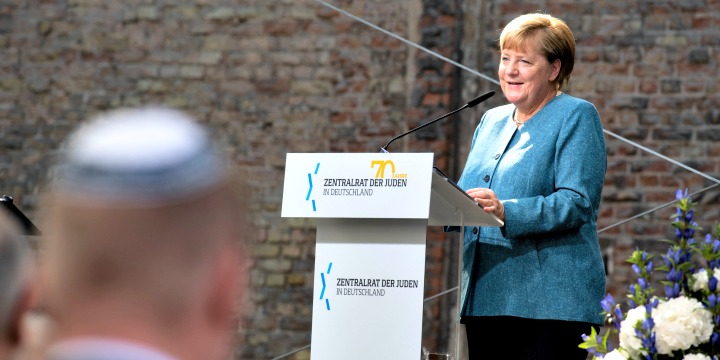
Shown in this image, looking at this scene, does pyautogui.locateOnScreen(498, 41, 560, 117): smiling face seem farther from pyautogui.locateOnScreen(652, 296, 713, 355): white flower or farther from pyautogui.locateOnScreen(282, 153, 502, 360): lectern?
pyautogui.locateOnScreen(652, 296, 713, 355): white flower

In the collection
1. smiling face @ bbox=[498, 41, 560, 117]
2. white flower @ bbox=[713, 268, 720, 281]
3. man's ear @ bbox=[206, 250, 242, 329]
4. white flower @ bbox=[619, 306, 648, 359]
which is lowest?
man's ear @ bbox=[206, 250, 242, 329]

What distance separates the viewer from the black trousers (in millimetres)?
2309

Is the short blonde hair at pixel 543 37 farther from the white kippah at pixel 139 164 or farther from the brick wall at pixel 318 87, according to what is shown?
the brick wall at pixel 318 87

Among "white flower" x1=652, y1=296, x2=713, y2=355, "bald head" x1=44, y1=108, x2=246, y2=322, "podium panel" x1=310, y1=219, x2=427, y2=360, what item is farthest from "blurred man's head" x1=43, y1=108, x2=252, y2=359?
"podium panel" x1=310, y1=219, x2=427, y2=360

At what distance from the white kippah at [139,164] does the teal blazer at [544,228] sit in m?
1.83

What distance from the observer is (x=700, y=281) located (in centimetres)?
183

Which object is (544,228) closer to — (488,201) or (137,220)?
(488,201)

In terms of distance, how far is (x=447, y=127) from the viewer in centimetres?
483

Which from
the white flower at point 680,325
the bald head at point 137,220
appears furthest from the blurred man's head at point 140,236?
the white flower at point 680,325

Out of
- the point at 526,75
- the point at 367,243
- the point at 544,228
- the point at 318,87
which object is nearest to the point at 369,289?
the point at 367,243

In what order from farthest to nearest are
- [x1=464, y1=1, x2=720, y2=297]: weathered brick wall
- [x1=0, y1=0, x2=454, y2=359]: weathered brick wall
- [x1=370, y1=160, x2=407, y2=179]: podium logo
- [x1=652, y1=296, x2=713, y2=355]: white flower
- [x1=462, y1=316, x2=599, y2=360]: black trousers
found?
[x1=0, y1=0, x2=454, y2=359]: weathered brick wall → [x1=464, y1=1, x2=720, y2=297]: weathered brick wall → [x1=370, y1=160, x2=407, y2=179]: podium logo → [x1=462, y1=316, x2=599, y2=360]: black trousers → [x1=652, y1=296, x2=713, y2=355]: white flower

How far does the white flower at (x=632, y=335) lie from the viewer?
1821 millimetres

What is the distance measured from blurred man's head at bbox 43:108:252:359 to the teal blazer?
183 centimetres

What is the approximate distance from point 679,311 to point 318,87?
3325 mm
